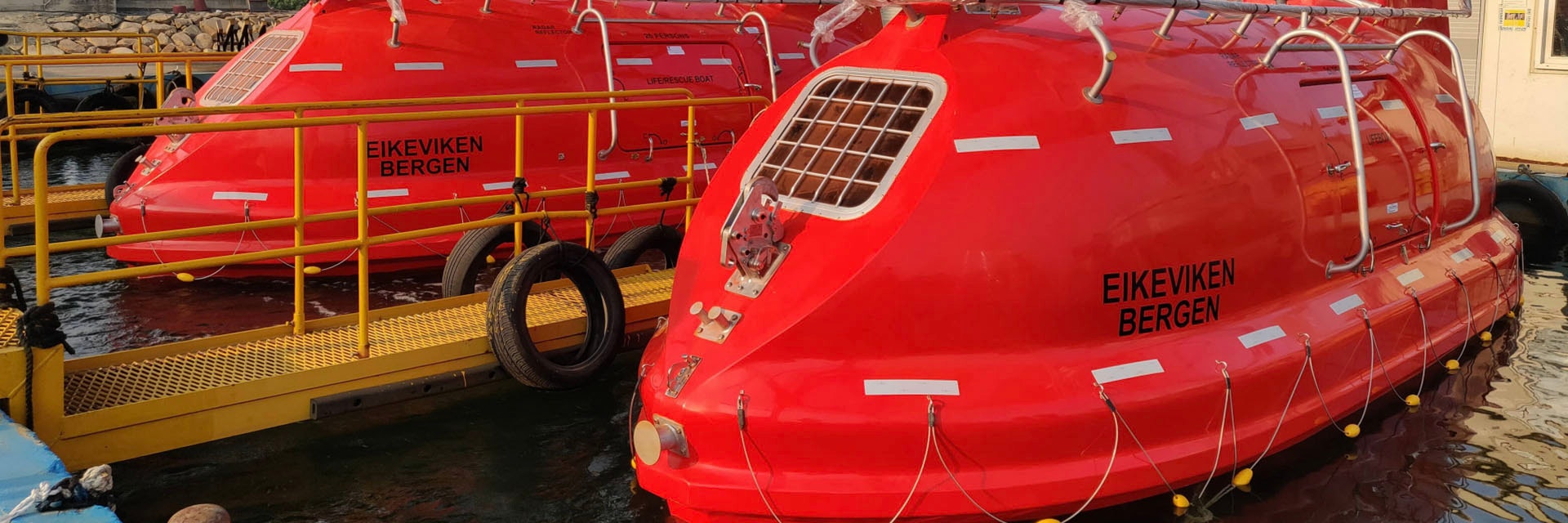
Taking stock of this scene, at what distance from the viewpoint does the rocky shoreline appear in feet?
98.8

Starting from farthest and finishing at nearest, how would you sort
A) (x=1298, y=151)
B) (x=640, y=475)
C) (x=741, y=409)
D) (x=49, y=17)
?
(x=49, y=17), (x=1298, y=151), (x=640, y=475), (x=741, y=409)

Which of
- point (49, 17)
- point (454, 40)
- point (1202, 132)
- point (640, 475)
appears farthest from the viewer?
point (49, 17)

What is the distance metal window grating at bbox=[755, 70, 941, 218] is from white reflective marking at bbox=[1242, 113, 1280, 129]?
157 centimetres

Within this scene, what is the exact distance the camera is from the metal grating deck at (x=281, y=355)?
5.99m

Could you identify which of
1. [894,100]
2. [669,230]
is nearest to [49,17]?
[669,230]

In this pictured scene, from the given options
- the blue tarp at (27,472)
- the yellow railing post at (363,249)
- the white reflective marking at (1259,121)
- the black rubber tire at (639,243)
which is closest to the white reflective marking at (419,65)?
the black rubber tire at (639,243)

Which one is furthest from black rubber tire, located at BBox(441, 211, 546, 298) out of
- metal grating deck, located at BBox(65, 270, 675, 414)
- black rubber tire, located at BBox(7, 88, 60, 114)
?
black rubber tire, located at BBox(7, 88, 60, 114)

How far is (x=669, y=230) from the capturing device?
341 inches

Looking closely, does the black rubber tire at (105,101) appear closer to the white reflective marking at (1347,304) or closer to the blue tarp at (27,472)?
the blue tarp at (27,472)

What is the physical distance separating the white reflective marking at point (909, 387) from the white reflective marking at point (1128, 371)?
2.06 ft

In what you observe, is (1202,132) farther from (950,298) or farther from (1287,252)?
(950,298)

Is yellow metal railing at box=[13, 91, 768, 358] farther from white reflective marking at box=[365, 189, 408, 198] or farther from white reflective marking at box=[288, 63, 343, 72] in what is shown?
white reflective marking at box=[288, 63, 343, 72]

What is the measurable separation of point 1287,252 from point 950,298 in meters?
1.88

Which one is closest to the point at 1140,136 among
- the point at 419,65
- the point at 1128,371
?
the point at 1128,371
